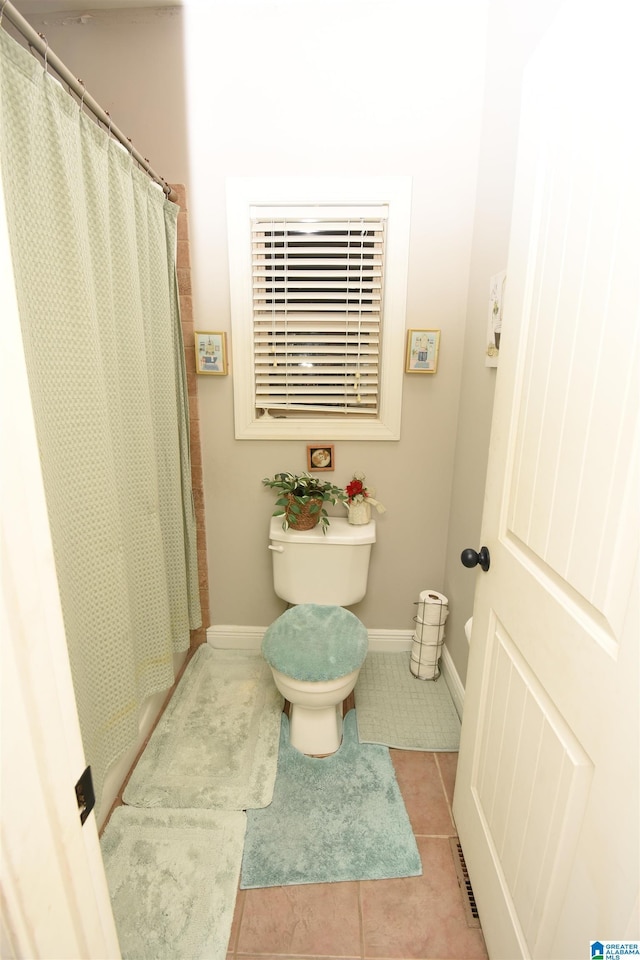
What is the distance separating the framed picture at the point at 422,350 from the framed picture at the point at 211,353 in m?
0.77

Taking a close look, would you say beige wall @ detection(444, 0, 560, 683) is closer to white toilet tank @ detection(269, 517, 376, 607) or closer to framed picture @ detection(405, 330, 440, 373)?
framed picture @ detection(405, 330, 440, 373)

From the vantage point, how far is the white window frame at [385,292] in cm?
153

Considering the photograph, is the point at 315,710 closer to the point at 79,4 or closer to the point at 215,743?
the point at 215,743

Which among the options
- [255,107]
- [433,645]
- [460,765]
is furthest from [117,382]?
[433,645]

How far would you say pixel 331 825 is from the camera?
4.02 ft

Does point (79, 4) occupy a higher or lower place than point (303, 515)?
higher

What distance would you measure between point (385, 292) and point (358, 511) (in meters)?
0.90

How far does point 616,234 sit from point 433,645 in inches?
64.4

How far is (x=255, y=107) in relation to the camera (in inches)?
58.8

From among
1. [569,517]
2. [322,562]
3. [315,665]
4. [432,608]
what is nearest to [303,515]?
[322,562]

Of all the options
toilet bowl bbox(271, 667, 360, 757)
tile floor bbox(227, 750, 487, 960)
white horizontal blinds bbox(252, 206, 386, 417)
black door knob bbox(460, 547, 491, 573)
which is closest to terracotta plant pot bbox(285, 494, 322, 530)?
white horizontal blinds bbox(252, 206, 386, 417)

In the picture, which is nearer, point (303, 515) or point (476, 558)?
point (476, 558)

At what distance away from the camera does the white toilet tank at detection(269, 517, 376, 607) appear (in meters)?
1.68

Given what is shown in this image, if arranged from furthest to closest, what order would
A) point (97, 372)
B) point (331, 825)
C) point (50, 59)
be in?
point (331, 825)
point (97, 372)
point (50, 59)
